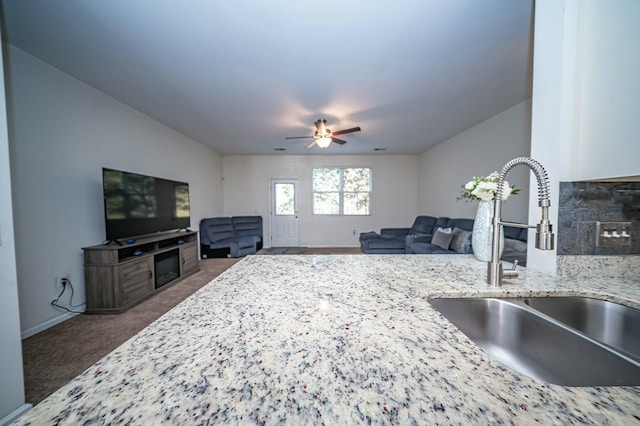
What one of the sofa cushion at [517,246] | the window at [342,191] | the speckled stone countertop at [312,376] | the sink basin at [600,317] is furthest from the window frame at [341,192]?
the speckled stone countertop at [312,376]

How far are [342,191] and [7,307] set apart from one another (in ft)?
17.9

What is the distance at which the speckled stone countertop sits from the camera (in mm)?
343

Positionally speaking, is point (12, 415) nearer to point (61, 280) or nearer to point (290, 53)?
point (61, 280)

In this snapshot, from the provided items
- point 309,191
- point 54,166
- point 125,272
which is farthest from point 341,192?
point 54,166

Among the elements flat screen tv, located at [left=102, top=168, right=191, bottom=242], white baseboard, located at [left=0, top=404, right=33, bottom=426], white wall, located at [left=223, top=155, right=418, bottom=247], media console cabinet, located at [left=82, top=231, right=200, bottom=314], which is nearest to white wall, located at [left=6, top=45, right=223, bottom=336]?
media console cabinet, located at [left=82, top=231, right=200, bottom=314]

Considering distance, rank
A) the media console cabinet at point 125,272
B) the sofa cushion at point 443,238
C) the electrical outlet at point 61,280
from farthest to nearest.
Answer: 1. the sofa cushion at point 443,238
2. the media console cabinet at point 125,272
3. the electrical outlet at point 61,280

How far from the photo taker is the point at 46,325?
7.06 ft

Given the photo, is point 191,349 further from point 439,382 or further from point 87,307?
point 87,307

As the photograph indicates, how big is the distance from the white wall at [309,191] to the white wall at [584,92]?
4965 millimetres

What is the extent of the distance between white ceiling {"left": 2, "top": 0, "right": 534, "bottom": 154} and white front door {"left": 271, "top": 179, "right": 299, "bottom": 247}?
2853mm

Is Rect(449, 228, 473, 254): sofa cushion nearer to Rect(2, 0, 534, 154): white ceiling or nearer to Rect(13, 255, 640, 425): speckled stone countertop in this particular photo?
Rect(2, 0, 534, 154): white ceiling

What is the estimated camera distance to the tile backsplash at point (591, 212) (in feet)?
3.27

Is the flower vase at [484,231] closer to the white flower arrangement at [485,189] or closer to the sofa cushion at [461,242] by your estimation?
the white flower arrangement at [485,189]

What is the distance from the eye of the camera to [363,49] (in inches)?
76.7
